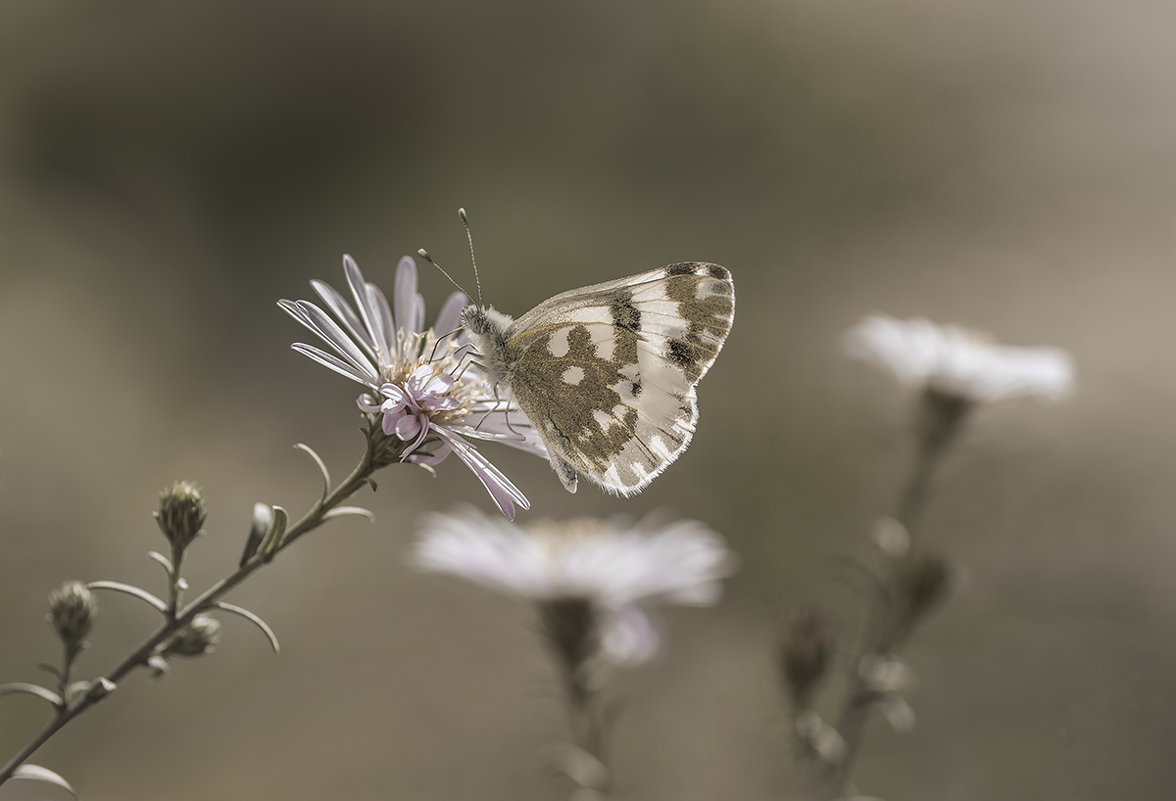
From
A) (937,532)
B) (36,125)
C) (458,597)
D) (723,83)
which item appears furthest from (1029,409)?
(36,125)

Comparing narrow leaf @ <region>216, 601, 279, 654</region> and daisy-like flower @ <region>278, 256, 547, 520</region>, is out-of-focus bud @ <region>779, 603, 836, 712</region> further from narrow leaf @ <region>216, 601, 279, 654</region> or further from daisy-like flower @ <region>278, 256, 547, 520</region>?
narrow leaf @ <region>216, 601, 279, 654</region>

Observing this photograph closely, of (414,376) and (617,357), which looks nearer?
(414,376)

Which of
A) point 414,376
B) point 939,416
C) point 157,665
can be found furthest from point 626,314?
point 939,416

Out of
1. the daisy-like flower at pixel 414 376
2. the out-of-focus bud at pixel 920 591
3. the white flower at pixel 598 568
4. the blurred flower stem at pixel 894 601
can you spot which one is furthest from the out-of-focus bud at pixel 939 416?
the daisy-like flower at pixel 414 376

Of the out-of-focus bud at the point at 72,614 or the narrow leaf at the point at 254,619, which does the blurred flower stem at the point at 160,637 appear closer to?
the narrow leaf at the point at 254,619

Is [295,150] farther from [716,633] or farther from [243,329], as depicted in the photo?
[716,633]

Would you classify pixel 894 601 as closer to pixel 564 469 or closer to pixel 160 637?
pixel 564 469

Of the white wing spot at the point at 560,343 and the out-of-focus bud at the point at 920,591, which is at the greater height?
the white wing spot at the point at 560,343
